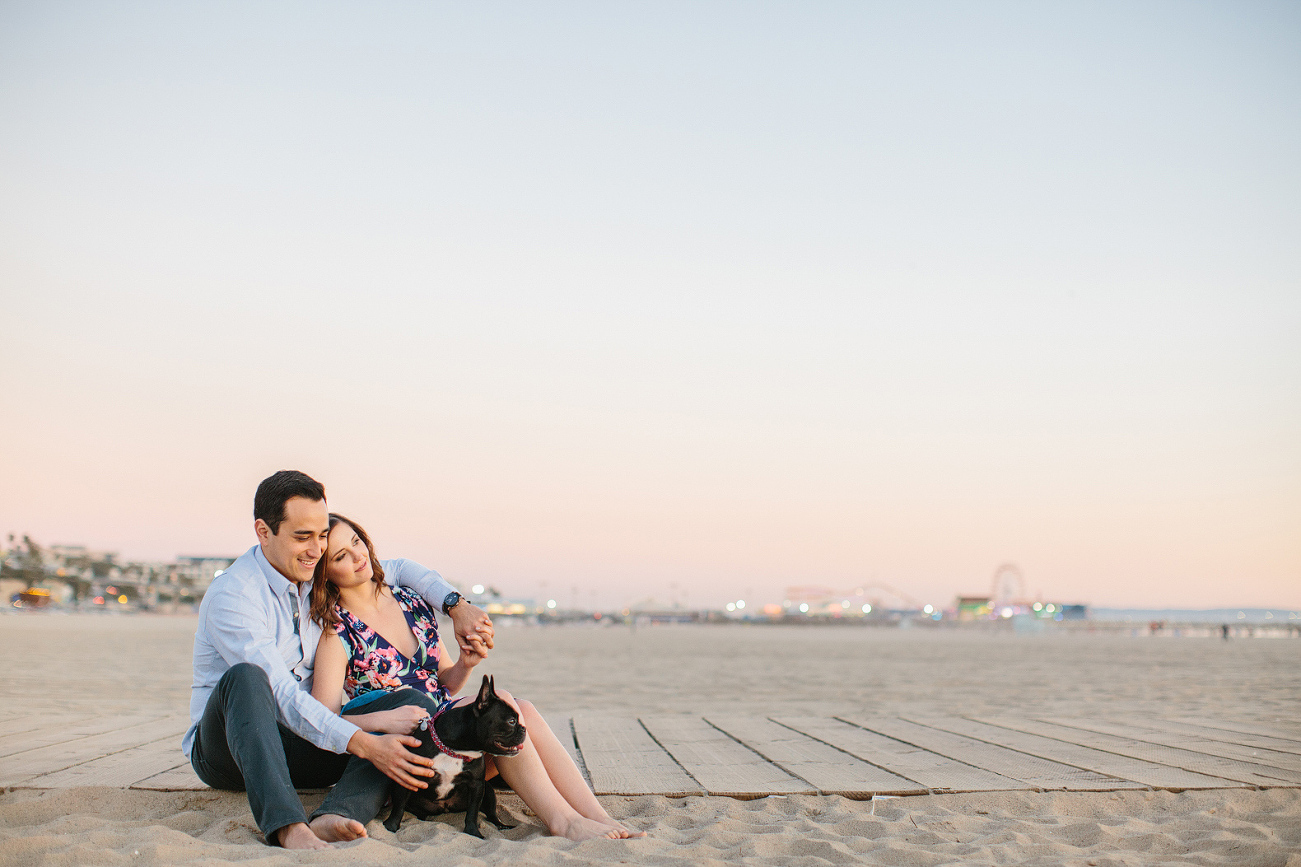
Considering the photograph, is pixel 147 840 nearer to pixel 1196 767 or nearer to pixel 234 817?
pixel 234 817

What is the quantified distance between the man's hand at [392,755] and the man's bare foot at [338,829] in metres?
0.17

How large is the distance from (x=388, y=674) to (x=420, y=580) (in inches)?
14.9

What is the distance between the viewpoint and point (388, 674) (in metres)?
3.01

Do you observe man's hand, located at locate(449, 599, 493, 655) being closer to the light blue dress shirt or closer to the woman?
the woman

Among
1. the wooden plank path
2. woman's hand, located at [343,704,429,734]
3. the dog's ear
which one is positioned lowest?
the wooden plank path

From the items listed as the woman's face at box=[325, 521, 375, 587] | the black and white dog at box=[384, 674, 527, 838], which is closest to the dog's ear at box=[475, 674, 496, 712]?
the black and white dog at box=[384, 674, 527, 838]

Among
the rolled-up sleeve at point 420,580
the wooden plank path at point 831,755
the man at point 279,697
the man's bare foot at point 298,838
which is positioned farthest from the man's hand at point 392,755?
the wooden plank path at point 831,755

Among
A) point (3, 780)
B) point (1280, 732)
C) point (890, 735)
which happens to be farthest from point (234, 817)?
point (1280, 732)

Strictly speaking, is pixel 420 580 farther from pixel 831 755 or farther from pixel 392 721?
pixel 831 755

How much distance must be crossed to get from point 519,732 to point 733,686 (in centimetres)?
939

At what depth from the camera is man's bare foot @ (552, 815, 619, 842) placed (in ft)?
8.71

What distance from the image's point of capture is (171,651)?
17672 mm

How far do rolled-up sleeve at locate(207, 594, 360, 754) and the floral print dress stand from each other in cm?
28

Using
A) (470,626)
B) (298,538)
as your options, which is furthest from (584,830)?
(298,538)
